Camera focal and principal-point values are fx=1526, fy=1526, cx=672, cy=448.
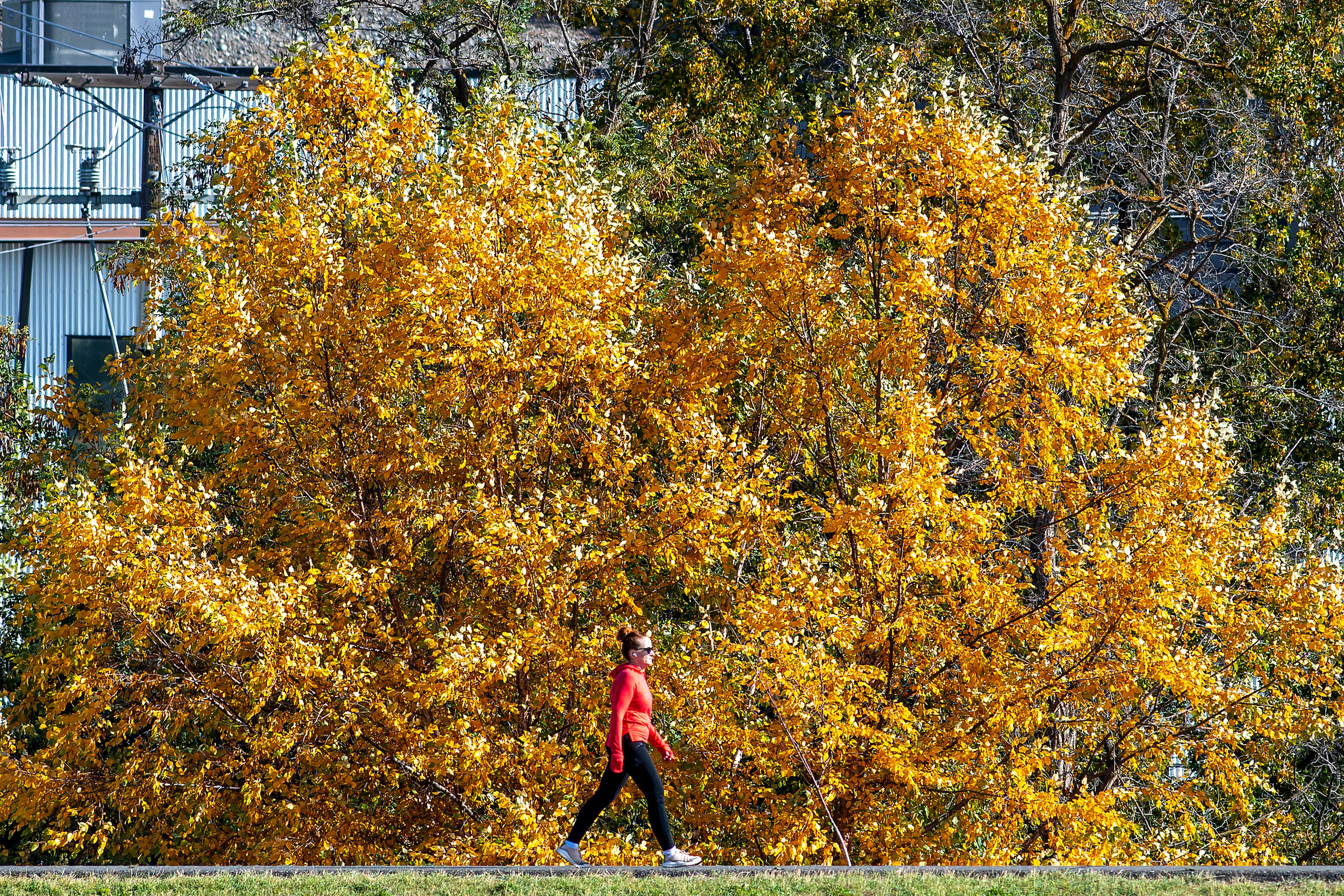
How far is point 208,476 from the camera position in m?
12.0

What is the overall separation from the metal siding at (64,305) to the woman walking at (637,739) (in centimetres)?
1757

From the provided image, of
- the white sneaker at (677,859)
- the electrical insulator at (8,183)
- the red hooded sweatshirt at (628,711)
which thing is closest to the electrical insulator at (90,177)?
the electrical insulator at (8,183)

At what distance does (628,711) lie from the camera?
26.7 ft

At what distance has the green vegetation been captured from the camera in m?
7.16

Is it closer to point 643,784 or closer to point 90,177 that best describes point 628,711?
point 643,784

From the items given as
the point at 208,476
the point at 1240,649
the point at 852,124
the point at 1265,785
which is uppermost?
the point at 852,124

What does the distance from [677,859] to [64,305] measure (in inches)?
742

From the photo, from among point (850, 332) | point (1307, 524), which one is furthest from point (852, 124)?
point (1307, 524)

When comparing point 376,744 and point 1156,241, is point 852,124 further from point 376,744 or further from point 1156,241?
point 1156,241

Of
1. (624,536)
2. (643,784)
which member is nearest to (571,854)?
(643,784)

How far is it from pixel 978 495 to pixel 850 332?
14.2 feet

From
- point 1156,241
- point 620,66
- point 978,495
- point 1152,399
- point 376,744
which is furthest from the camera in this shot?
point 620,66

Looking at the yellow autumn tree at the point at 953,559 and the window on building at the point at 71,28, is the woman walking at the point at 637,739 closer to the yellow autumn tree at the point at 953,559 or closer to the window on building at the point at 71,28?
the yellow autumn tree at the point at 953,559

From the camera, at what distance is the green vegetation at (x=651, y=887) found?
282 inches
